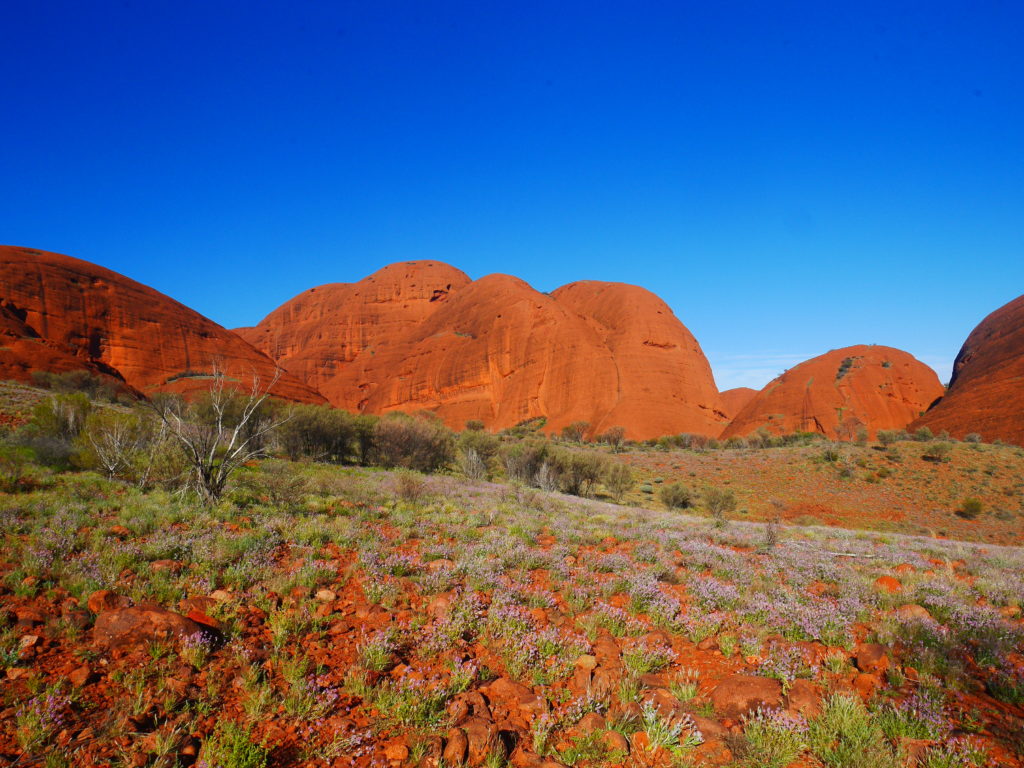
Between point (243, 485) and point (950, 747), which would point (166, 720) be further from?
point (243, 485)

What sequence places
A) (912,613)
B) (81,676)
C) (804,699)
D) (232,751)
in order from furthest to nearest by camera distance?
(912,613) → (804,699) → (81,676) → (232,751)

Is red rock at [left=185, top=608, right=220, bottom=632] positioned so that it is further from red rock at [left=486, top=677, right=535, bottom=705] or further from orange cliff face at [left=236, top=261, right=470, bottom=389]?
orange cliff face at [left=236, top=261, right=470, bottom=389]

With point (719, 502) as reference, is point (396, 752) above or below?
above

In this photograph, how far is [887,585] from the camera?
20.3ft

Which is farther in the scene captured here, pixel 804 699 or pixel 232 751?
pixel 804 699

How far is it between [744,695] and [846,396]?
249 ft

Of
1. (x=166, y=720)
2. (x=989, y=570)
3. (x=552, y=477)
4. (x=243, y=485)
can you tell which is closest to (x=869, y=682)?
(x=166, y=720)

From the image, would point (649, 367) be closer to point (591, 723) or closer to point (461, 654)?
point (461, 654)

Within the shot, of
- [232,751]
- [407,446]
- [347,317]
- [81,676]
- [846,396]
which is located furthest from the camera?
[347,317]

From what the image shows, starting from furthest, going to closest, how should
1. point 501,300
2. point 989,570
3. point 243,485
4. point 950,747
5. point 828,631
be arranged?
point 501,300 → point 243,485 → point 989,570 → point 828,631 → point 950,747

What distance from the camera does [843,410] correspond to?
61.4 m

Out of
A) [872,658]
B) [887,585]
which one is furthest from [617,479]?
[872,658]

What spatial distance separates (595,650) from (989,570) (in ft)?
26.8

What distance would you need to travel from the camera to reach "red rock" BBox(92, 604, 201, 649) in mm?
3309
